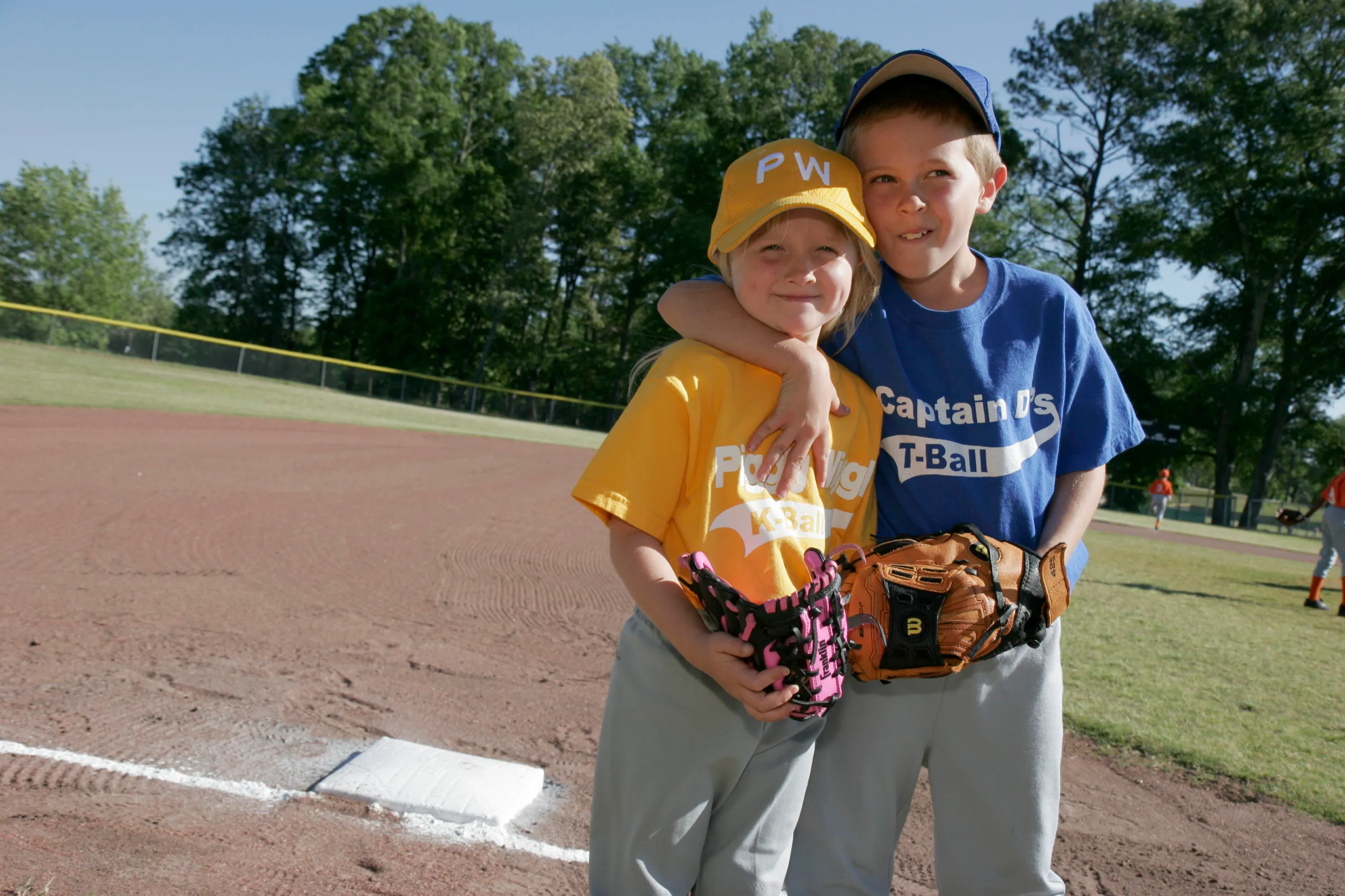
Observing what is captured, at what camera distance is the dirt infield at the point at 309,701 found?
2.46 metres

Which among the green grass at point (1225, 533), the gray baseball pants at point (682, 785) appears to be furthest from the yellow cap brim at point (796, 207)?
the green grass at point (1225, 533)

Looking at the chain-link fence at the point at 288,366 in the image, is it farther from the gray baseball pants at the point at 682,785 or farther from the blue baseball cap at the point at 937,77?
the gray baseball pants at the point at 682,785

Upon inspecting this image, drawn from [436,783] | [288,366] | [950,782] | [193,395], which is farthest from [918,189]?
[288,366]

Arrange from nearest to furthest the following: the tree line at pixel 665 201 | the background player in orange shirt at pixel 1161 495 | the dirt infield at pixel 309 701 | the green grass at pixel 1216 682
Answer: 1. the dirt infield at pixel 309 701
2. the green grass at pixel 1216 682
3. the background player in orange shirt at pixel 1161 495
4. the tree line at pixel 665 201

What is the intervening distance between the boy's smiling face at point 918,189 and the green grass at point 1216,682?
10.4 ft

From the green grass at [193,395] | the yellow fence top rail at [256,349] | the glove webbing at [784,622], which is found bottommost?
the green grass at [193,395]

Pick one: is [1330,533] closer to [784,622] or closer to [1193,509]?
[784,622]

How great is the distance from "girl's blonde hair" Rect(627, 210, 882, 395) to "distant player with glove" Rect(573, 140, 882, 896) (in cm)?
1

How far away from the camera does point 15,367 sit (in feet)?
59.1

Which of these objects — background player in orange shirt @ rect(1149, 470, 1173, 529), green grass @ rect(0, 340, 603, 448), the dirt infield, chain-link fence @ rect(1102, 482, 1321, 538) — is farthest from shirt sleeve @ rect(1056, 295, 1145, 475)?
chain-link fence @ rect(1102, 482, 1321, 538)

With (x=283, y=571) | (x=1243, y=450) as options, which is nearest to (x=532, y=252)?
(x=1243, y=450)

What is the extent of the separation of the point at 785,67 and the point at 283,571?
41.7 meters

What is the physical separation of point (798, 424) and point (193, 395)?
1981 centimetres

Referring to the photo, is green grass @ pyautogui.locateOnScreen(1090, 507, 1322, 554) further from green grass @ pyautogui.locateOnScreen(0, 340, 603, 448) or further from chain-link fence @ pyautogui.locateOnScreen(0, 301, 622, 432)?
chain-link fence @ pyautogui.locateOnScreen(0, 301, 622, 432)
